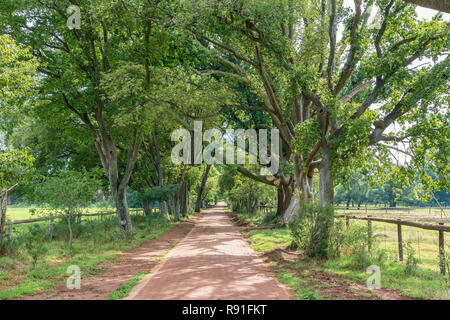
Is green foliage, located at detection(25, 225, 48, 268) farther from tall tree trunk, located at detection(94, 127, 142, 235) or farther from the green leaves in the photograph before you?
tall tree trunk, located at detection(94, 127, 142, 235)

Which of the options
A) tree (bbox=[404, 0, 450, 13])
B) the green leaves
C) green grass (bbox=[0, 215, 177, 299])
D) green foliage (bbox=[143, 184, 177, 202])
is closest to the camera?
tree (bbox=[404, 0, 450, 13])

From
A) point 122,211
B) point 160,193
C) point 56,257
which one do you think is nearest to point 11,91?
point 56,257

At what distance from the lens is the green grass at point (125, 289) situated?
6716 mm

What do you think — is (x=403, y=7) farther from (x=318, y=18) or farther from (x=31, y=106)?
(x=31, y=106)

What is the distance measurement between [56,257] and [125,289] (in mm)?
6051

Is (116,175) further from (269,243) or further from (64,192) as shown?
(269,243)

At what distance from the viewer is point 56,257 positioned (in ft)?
39.2

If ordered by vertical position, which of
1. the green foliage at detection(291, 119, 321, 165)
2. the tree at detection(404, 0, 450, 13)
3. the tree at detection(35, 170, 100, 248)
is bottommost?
the tree at detection(35, 170, 100, 248)

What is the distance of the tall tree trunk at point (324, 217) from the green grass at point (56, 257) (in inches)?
259

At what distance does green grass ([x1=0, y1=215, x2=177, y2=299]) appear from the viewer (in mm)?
8078

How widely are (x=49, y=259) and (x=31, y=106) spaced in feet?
27.6

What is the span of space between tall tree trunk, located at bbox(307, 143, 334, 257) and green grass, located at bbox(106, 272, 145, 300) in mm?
5450

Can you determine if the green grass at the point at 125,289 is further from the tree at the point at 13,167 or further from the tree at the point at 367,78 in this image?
the tree at the point at 367,78

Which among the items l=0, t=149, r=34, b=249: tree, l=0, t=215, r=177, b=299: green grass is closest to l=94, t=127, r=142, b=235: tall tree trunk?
l=0, t=215, r=177, b=299: green grass
